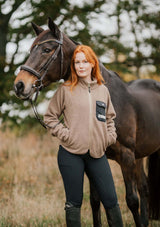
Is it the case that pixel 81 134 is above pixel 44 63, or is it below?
below

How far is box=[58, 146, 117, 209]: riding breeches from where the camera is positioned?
227 cm

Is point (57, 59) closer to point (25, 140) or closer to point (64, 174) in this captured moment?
Result: point (64, 174)

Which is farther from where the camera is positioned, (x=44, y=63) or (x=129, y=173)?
(x=129, y=173)

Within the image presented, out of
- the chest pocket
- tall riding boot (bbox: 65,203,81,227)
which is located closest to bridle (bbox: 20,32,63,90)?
the chest pocket

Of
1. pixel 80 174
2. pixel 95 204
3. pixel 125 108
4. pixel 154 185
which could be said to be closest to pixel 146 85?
pixel 125 108

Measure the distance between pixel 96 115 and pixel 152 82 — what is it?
2169mm

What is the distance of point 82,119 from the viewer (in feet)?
7.40

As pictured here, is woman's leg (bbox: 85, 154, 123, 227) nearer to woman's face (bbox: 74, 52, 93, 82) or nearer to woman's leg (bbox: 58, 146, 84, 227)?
woman's leg (bbox: 58, 146, 84, 227)

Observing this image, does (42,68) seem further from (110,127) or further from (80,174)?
(80,174)

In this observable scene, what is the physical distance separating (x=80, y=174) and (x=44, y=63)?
980 mm

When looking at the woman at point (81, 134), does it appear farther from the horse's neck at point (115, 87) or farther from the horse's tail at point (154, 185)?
the horse's tail at point (154, 185)

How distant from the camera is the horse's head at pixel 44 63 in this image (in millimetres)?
2354

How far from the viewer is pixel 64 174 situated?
2295 mm

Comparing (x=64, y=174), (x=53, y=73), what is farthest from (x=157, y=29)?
(x=64, y=174)
